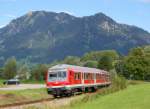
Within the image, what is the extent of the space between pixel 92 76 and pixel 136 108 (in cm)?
3483

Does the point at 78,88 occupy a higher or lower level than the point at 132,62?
lower

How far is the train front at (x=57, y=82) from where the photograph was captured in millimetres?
42031

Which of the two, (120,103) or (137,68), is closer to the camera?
(120,103)

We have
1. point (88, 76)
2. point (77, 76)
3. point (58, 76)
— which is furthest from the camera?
point (88, 76)

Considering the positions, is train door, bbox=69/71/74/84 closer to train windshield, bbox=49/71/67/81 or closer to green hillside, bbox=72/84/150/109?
train windshield, bbox=49/71/67/81

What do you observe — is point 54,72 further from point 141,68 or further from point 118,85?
point 141,68

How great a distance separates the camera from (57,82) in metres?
42.5

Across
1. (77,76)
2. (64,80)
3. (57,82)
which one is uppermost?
(77,76)

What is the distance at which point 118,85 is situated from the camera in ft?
150

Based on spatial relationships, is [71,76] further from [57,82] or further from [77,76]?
[77,76]

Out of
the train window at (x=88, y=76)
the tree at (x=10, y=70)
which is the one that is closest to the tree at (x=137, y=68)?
the train window at (x=88, y=76)

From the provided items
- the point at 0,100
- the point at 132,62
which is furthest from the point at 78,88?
the point at 132,62

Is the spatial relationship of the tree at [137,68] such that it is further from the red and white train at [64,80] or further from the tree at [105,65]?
the red and white train at [64,80]

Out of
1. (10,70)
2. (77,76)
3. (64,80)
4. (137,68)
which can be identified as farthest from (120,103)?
(10,70)
